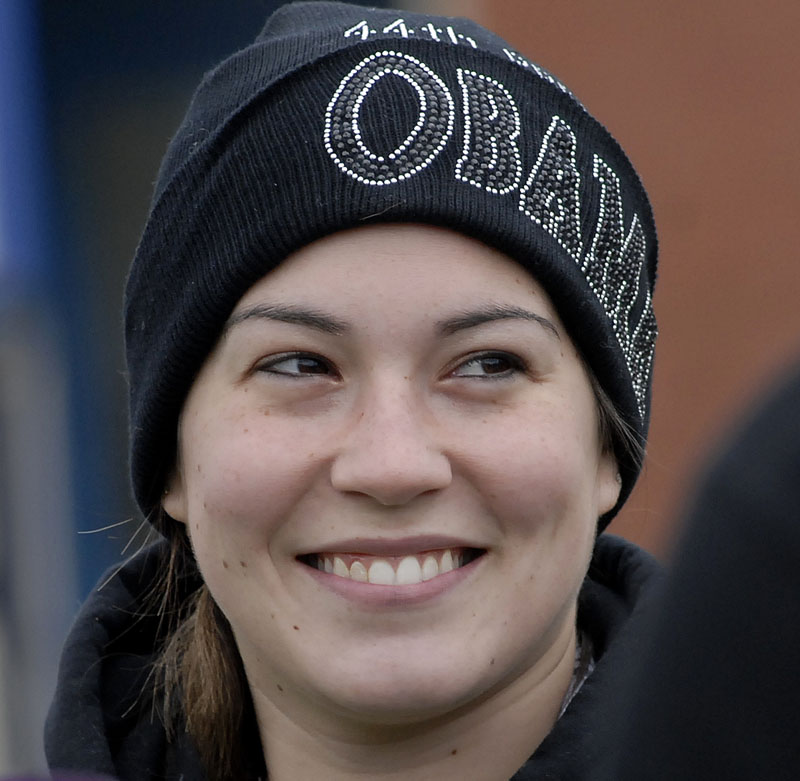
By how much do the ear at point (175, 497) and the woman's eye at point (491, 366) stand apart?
0.52 meters

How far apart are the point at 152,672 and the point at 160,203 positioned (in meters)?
0.81

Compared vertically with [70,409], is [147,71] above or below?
above

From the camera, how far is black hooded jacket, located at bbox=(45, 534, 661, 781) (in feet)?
6.17

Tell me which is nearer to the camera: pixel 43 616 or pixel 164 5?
pixel 43 616

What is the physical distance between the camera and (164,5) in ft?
20.7

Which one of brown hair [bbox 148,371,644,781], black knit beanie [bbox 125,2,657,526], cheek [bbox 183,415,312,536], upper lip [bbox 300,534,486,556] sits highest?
black knit beanie [bbox 125,2,657,526]

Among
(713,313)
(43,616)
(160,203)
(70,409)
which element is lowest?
(43,616)

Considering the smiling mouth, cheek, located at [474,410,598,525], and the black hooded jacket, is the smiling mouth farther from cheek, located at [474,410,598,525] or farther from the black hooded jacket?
the black hooded jacket

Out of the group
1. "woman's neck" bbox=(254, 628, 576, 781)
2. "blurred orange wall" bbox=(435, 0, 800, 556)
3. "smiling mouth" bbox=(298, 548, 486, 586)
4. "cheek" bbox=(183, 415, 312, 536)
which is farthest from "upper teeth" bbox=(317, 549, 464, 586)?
"blurred orange wall" bbox=(435, 0, 800, 556)

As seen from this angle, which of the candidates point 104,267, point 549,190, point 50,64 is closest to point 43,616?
point 104,267

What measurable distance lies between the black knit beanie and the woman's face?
0.05 m

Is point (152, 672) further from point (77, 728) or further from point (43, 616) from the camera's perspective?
point (43, 616)

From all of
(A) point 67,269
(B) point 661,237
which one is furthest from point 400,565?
(A) point 67,269

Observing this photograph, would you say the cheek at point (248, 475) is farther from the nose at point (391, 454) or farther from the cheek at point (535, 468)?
the cheek at point (535, 468)
